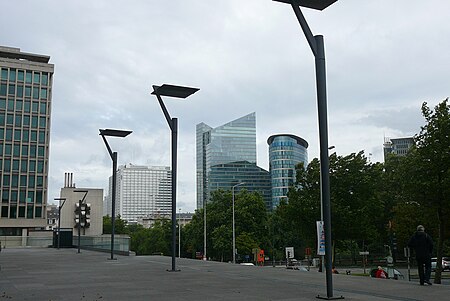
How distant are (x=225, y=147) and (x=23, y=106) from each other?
82.0 m

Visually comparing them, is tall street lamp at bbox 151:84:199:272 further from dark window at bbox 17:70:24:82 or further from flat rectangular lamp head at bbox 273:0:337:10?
dark window at bbox 17:70:24:82

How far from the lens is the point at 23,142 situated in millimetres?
95188

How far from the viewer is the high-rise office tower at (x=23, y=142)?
3652 inches

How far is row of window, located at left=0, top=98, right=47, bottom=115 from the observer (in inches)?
3714

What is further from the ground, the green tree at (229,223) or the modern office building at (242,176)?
the modern office building at (242,176)

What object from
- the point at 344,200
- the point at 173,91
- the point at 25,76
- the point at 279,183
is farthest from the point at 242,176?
the point at 173,91

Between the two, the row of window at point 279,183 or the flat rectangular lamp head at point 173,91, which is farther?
the row of window at point 279,183

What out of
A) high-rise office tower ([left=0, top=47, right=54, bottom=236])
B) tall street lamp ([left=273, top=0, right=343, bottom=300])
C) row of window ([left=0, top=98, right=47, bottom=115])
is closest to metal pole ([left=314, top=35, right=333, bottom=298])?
tall street lamp ([left=273, top=0, right=343, bottom=300])

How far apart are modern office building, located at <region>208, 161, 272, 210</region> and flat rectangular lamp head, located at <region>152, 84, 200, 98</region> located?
13418cm

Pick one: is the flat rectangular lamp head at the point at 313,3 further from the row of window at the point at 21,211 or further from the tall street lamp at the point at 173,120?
the row of window at the point at 21,211

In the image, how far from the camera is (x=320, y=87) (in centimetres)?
1215

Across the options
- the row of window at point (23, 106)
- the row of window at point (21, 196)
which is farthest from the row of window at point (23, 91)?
the row of window at point (21, 196)

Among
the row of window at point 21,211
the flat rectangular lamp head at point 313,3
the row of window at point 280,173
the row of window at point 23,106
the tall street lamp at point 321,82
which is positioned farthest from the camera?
the row of window at point 280,173

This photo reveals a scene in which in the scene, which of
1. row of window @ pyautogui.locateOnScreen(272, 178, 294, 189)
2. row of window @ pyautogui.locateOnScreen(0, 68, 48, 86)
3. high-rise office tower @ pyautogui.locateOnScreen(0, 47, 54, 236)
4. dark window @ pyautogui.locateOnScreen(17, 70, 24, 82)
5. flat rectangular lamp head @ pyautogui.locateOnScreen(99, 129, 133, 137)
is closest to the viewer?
flat rectangular lamp head @ pyautogui.locateOnScreen(99, 129, 133, 137)
